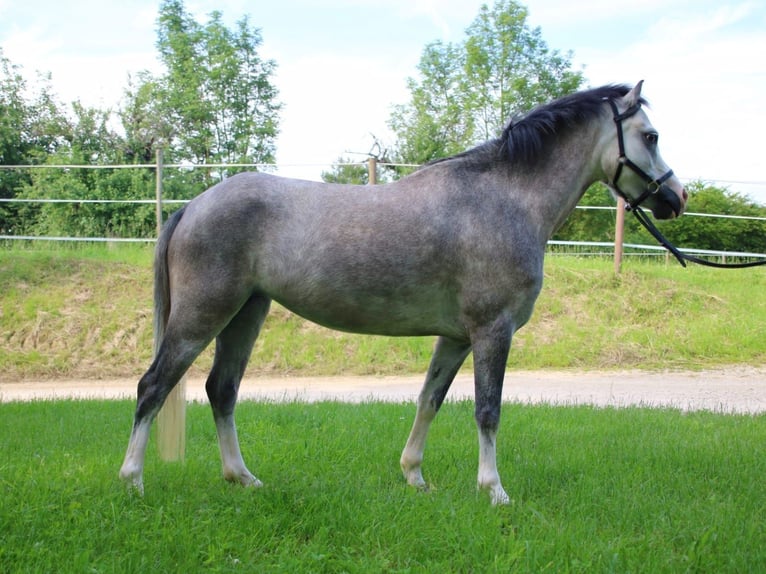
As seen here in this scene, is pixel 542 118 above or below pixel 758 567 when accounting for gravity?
above

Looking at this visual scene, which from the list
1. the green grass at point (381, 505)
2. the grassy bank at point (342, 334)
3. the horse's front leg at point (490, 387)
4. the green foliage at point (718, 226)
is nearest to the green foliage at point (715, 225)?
the green foliage at point (718, 226)

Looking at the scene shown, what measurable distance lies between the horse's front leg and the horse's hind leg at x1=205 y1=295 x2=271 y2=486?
1422 mm

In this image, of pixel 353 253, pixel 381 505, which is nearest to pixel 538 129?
pixel 353 253

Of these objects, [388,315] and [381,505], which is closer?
[381,505]

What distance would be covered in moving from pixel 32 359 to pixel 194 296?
815 centimetres

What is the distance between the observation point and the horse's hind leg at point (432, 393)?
4.40 m

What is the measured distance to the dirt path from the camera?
337 inches

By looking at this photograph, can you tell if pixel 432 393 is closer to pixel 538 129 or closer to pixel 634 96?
pixel 538 129

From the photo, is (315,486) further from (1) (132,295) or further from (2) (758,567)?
(1) (132,295)

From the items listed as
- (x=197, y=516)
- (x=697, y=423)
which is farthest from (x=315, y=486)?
(x=697, y=423)

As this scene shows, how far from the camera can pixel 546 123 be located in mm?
4234

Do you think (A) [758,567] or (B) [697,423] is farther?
(B) [697,423]

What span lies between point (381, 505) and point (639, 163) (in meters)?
2.54

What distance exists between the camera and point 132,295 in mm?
12180
